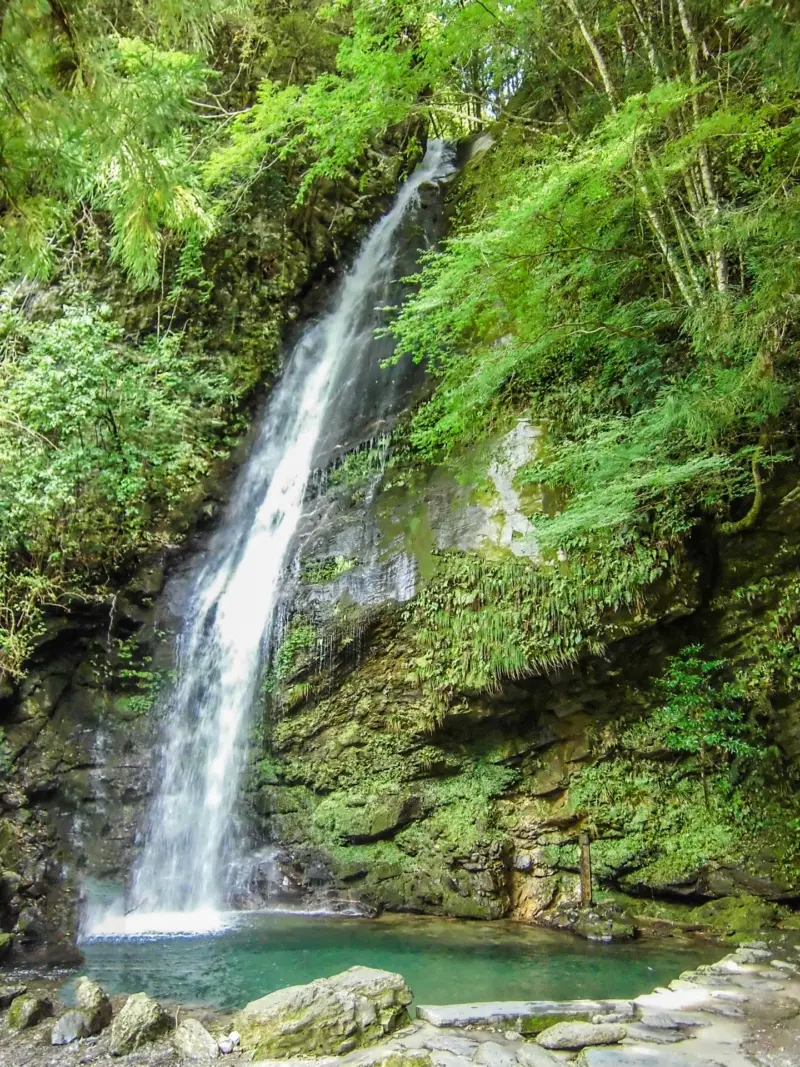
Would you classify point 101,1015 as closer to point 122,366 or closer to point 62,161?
point 62,161

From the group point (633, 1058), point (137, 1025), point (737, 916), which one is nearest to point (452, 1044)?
point (633, 1058)

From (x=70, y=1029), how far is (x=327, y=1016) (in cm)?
182

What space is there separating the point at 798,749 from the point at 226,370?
9939 mm

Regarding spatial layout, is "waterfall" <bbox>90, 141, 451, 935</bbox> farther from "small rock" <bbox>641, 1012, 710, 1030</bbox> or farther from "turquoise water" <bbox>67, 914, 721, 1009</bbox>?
"small rock" <bbox>641, 1012, 710, 1030</bbox>

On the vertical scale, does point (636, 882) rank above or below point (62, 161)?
below

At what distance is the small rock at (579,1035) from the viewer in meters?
3.60

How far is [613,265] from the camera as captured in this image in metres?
7.59

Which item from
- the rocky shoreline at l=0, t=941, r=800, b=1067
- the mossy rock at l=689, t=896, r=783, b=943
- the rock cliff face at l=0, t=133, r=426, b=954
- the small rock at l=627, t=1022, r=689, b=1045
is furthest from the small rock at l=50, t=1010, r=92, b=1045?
the mossy rock at l=689, t=896, r=783, b=943

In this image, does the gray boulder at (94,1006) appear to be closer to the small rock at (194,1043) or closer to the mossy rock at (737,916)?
the small rock at (194,1043)

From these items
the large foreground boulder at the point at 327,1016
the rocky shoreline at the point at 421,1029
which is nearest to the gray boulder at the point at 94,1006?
the rocky shoreline at the point at 421,1029

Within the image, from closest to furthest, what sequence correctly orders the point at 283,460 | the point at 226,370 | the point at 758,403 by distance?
the point at 758,403 → the point at 283,460 → the point at 226,370

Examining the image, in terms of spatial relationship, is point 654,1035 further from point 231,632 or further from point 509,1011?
point 231,632

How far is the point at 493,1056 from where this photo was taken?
3469 mm

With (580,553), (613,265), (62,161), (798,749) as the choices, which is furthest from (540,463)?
(62,161)
